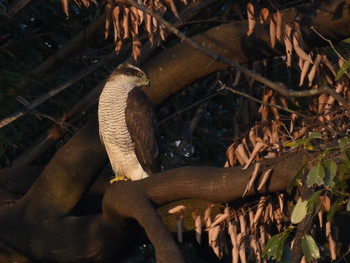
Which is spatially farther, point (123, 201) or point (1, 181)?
→ point (1, 181)

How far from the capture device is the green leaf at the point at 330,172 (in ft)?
9.37

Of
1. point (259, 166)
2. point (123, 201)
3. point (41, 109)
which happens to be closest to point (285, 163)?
point (259, 166)

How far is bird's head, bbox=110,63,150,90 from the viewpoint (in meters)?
5.01

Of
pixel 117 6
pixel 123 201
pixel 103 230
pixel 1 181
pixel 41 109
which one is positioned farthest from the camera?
pixel 41 109

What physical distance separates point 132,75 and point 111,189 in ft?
3.29

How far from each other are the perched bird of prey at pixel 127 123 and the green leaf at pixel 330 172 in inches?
94.2

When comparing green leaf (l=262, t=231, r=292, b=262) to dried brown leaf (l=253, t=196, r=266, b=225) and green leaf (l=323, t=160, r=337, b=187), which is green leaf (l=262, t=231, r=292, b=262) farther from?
dried brown leaf (l=253, t=196, r=266, b=225)

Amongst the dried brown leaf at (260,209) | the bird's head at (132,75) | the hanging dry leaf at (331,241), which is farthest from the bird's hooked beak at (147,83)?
the hanging dry leaf at (331,241)

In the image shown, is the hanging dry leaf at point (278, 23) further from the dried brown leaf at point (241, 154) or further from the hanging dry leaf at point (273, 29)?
the dried brown leaf at point (241, 154)

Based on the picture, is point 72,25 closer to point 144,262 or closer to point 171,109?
point 171,109

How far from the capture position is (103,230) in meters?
4.70

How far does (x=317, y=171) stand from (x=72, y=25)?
3.88m

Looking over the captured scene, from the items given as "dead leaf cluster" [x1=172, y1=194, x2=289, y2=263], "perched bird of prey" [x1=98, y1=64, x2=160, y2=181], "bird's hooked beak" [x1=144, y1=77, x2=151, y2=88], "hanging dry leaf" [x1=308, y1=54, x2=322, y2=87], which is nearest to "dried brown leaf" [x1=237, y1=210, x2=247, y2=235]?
"dead leaf cluster" [x1=172, y1=194, x2=289, y2=263]

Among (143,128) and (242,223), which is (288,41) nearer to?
(242,223)
